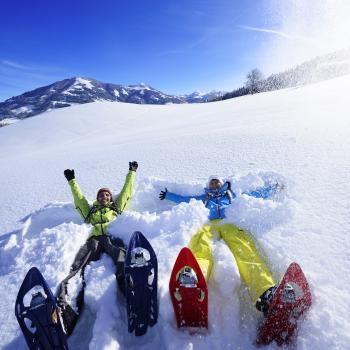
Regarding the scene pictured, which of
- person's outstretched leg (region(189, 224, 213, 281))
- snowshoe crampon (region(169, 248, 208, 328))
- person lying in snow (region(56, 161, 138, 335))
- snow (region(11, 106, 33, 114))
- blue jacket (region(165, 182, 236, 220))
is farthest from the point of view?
snow (region(11, 106, 33, 114))

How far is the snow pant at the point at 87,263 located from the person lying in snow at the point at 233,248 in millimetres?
806

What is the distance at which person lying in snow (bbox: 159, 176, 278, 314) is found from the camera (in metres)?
2.54

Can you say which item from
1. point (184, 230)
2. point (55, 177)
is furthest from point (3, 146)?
point (184, 230)

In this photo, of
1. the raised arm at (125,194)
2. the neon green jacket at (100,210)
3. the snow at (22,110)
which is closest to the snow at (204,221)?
the neon green jacket at (100,210)

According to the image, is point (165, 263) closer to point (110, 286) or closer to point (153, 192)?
point (110, 286)

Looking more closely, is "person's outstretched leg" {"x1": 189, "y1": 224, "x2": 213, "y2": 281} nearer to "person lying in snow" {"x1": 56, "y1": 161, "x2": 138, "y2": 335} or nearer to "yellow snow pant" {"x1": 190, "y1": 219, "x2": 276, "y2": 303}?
"yellow snow pant" {"x1": 190, "y1": 219, "x2": 276, "y2": 303}

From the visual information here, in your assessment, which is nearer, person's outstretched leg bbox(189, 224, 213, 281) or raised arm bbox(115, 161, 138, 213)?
person's outstretched leg bbox(189, 224, 213, 281)

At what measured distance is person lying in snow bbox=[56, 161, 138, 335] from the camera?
104 inches

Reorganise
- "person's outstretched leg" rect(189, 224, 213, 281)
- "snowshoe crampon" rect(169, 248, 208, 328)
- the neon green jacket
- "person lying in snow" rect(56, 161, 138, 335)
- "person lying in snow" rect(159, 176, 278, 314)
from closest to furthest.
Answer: "snowshoe crampon" rect(169, 248, 208, 328), "person lying in snow" rect(159, 176, 278, 314), "person lying in snow" rect(56, 161, 138, 335), "person's outstretched leg" rect(189, 224, 213, 281), the neon green jacket

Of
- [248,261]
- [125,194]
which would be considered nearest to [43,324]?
[248,261]

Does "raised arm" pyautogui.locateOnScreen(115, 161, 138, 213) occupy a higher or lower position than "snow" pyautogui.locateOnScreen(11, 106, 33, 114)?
lower

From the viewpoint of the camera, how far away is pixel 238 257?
3.04 metres

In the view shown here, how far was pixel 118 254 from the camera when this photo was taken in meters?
3.27

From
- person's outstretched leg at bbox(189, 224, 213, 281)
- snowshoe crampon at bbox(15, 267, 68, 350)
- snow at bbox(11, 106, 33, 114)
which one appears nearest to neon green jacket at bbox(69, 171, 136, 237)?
person's outstretched leg at bbox(189, 224, 213, 281)
